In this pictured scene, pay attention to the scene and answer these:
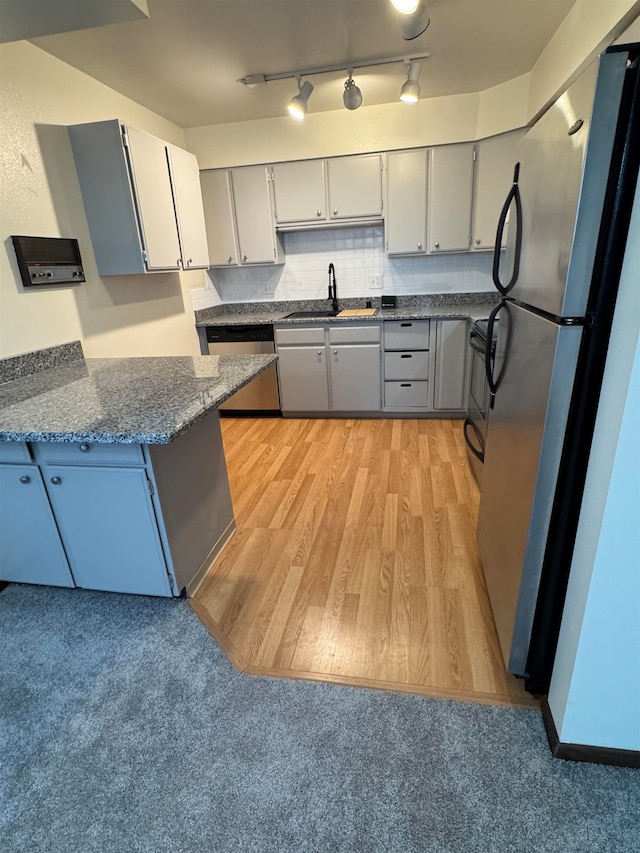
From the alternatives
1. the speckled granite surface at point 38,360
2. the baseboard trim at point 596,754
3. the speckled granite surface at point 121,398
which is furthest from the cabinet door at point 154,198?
the baseboard trim at point 596,754

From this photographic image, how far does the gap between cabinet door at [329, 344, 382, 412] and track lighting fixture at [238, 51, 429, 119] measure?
Answer: 5.64ft

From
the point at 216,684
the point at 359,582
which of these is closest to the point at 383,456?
the point at 359,582

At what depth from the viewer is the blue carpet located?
1.09 m

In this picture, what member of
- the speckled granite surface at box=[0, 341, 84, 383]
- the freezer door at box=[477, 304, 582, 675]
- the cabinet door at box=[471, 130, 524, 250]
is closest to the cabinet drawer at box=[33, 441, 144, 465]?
the speckled granite surface at box=[0, 341, 84, 383]

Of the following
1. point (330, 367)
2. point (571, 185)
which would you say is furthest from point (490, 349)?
point (330, 367)

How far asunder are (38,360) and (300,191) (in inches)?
102

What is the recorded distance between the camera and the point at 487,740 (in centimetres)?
128

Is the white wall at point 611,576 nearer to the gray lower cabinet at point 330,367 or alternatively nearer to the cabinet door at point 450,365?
the cabinet door at point 450,365

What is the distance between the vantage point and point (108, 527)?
1733 millimetres

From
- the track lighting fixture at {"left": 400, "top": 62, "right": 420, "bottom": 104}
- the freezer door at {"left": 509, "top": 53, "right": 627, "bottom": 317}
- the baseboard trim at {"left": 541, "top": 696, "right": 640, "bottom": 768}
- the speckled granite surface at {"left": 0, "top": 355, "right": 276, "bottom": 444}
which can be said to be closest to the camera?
the freezer door at {"left": 509, "top": 53, "right": 627, "bottom": 317}

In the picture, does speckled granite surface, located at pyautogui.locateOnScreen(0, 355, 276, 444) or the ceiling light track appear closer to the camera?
speckled granite surface, located at pyautogui.locateOnScreen(0, 355, 276, 444)

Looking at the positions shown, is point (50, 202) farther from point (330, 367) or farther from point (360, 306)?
point (360, 306)

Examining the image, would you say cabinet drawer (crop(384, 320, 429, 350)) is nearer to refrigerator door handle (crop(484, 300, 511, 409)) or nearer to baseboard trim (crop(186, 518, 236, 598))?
refrigerator door handle (crop(484, 300, 511, 409))

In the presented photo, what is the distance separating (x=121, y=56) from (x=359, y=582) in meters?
3.14
